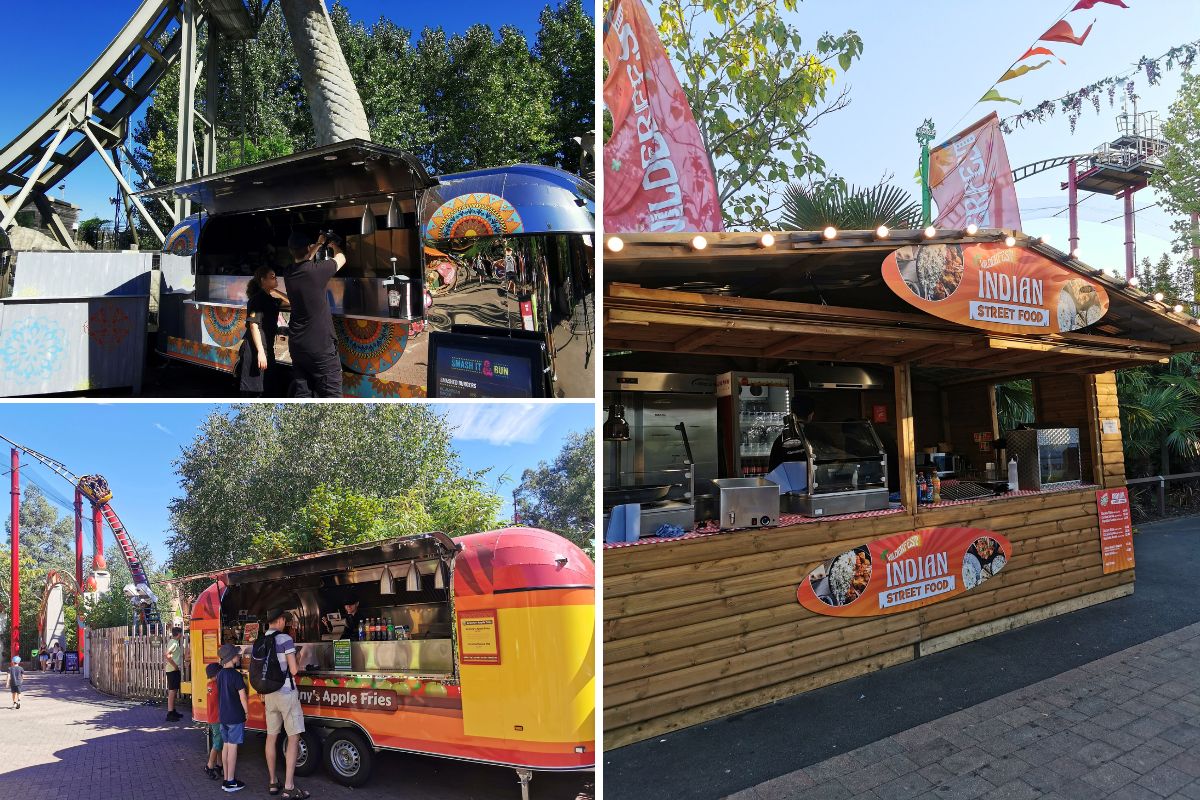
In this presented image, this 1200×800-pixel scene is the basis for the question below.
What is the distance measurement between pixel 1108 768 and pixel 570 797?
3312 millimetres

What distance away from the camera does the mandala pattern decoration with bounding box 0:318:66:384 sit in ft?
9.46

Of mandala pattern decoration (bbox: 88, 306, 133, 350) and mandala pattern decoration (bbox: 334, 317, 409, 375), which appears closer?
mandala pattern decoration (bbox: 334, 317, 409, 375)

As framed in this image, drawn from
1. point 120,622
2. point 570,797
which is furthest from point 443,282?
point 570,797

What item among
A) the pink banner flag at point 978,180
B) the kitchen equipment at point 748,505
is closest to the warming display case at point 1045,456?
the pink banner flag at point 978,180

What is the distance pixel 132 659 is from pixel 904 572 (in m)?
5.19

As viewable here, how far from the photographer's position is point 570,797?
8.20 feet

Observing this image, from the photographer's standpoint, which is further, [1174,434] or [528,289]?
[1174,434]

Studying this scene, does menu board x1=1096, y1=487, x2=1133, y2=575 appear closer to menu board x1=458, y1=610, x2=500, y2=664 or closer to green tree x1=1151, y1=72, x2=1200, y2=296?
menu board x1=458, y1=610, x2=500, y2=664

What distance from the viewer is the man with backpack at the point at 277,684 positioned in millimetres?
2645

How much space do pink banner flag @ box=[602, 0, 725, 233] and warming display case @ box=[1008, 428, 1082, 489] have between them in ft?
14.6

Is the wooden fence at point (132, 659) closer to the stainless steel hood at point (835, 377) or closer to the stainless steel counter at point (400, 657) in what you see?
the stainless steel counter at point (400, 657)

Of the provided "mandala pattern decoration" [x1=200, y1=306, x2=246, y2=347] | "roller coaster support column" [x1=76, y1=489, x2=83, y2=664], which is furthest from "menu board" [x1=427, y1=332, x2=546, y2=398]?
"mandala pattern decoration" [x1=200, y1=306, x2=246, y2=347]

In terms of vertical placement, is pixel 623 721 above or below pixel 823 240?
below

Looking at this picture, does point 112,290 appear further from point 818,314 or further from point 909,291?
point 909,291
